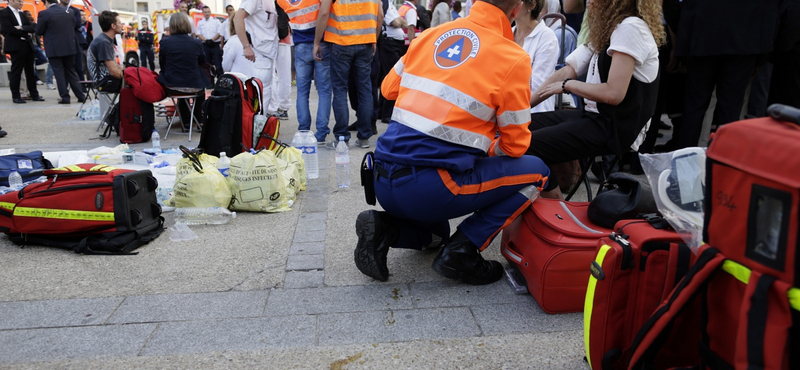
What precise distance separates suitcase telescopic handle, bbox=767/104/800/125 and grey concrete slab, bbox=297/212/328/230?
2.98 metres

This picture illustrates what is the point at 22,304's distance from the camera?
2.84 m

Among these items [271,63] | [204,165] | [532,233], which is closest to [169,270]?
[204,165]

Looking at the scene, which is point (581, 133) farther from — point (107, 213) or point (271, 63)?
point (271, 63)

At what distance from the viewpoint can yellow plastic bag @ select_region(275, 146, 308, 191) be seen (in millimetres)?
4840

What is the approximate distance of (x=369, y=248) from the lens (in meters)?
2.94

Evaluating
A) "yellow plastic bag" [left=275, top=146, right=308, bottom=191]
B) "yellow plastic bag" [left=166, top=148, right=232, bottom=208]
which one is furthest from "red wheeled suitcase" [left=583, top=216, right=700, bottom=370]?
"yellow plastic bag" [left=275, top=146, right=308, bottom=191]

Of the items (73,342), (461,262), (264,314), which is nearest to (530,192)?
(461,262)

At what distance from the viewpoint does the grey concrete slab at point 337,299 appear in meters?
2.76

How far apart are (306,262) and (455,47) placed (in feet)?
5.01

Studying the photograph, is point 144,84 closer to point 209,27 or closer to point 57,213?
point 57,213

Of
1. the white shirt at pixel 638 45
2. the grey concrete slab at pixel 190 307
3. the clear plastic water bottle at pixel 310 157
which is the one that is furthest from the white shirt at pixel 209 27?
the white shirt at pixel 638 45

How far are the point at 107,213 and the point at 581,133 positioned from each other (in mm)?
2919

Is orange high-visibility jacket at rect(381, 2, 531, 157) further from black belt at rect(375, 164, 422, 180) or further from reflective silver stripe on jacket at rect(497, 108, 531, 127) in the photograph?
black belt at rect(375, 164, 422, 180)

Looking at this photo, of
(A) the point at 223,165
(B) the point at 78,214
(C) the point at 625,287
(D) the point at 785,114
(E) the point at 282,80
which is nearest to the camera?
(D) the point at 785,114
